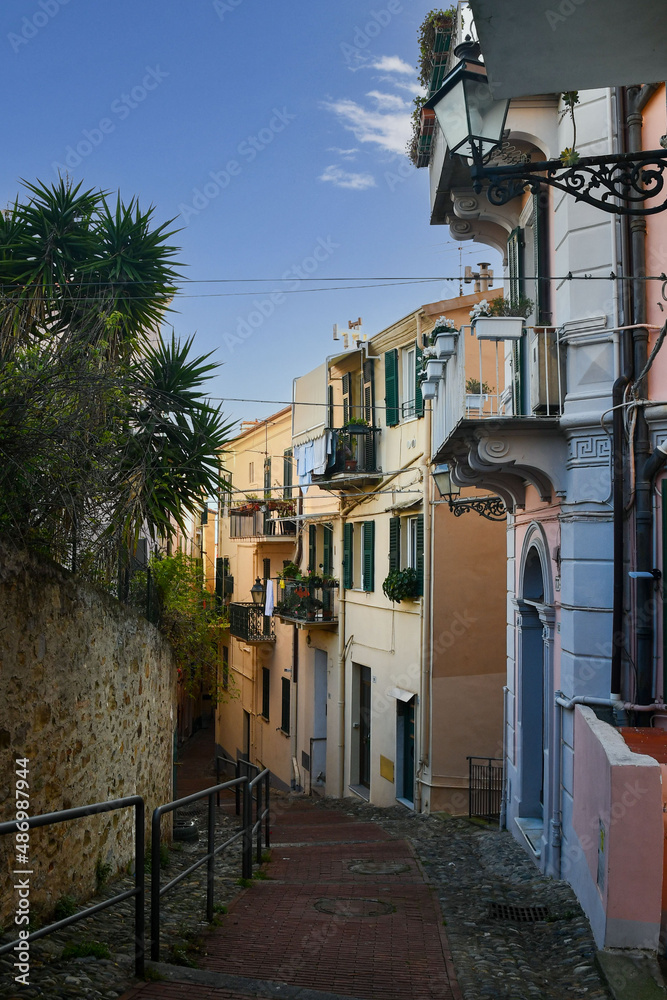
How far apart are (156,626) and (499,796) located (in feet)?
23.5

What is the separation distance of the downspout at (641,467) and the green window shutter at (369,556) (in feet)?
39.9

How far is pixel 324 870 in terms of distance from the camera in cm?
931

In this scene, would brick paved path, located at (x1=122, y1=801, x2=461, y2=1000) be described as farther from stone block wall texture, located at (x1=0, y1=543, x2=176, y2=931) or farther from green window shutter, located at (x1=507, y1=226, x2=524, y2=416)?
green window shutter, located at (x1=507, y1=226, x2=524, y2=416)

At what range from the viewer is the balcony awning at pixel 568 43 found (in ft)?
11.6

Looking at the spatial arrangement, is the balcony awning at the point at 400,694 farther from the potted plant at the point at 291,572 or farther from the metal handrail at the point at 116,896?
the metal handrail at the point at 116,896

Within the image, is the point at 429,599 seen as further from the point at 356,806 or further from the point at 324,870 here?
the point at 324,870

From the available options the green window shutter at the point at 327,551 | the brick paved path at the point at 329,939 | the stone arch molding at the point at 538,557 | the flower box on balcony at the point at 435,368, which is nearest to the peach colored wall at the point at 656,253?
the stone arch molding at the point at 538,557

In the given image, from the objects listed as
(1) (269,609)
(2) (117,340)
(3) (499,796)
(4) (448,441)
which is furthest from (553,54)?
(1) (269,609)

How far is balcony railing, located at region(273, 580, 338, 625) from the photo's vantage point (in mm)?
22156

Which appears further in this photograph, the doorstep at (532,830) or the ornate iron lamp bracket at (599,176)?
the doorstep at (532,830)

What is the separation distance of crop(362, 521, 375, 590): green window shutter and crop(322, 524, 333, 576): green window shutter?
3.02 metres

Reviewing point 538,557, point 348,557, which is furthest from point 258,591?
point 538,557

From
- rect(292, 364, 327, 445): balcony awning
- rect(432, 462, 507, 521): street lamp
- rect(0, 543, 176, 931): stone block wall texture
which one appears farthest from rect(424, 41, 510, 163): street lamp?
rect(292, 364, 327, 445): balcony awning

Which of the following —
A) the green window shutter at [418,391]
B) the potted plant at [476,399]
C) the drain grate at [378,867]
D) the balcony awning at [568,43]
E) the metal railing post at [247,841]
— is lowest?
the drain grate at [378,867]
